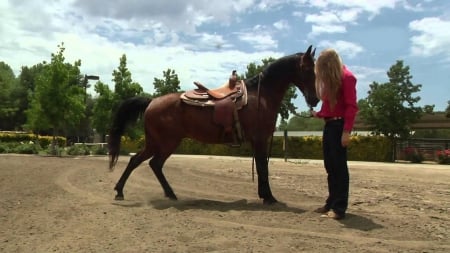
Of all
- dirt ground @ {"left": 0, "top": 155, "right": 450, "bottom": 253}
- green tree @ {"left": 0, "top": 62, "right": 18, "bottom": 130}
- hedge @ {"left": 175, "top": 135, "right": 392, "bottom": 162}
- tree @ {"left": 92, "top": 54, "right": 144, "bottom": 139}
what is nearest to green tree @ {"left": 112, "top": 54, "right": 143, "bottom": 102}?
tree @ {"left": 92, "top": 54, "right": 144, "bottom": 139}

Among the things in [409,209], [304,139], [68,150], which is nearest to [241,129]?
[409,209]

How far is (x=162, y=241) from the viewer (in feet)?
14.3

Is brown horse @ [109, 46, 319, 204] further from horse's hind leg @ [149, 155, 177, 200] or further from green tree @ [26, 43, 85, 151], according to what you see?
green tree @ [26, 43, 85, 151]

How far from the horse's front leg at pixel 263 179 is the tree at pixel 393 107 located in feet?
98.0

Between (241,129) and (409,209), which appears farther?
(241,129)

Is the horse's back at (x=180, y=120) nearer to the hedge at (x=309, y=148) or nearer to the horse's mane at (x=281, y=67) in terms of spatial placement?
the horse's mane at (x=281, y=67)

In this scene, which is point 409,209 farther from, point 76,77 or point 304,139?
point 304,139

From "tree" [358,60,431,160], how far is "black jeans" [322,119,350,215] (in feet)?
100.0

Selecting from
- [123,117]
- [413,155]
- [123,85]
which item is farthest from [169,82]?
[123,117]

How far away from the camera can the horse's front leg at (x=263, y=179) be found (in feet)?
21.9

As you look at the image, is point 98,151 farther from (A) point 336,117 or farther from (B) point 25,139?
(A) point 336,117

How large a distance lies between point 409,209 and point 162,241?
12.4ft

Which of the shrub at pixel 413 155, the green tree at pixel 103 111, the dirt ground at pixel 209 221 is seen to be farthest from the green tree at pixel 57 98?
the shrub at pixel 413 155

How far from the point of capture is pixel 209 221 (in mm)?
5258
